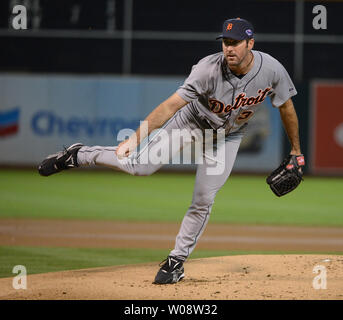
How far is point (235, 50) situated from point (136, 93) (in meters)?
10.9

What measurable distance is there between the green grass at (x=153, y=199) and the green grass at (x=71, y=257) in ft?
7.53

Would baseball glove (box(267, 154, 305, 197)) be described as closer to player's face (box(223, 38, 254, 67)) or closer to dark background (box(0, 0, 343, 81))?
player's face (box(223, 38, 254, 67))

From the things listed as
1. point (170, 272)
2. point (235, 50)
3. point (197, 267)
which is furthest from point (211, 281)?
point (235, 50)

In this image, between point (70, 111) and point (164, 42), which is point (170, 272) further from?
point (164, 42)

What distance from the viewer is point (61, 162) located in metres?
5.29

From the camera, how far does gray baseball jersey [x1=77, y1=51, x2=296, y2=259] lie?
194 inches

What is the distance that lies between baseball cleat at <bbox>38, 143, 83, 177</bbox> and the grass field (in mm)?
931

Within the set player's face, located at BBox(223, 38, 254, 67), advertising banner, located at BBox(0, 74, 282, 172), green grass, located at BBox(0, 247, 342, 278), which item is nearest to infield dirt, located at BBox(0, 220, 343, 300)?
green grass, located at BBox(0, 247, 342, 278)

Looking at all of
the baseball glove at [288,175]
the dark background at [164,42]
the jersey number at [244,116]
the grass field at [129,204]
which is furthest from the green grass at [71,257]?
the dark background at [164,42]

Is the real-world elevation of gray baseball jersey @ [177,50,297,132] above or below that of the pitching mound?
above

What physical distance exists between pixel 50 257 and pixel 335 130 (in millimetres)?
9833

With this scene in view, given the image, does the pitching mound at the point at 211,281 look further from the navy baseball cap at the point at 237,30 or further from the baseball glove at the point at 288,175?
the navy baseball cap at the point at 237,30

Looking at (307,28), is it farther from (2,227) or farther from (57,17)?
(2,227)
